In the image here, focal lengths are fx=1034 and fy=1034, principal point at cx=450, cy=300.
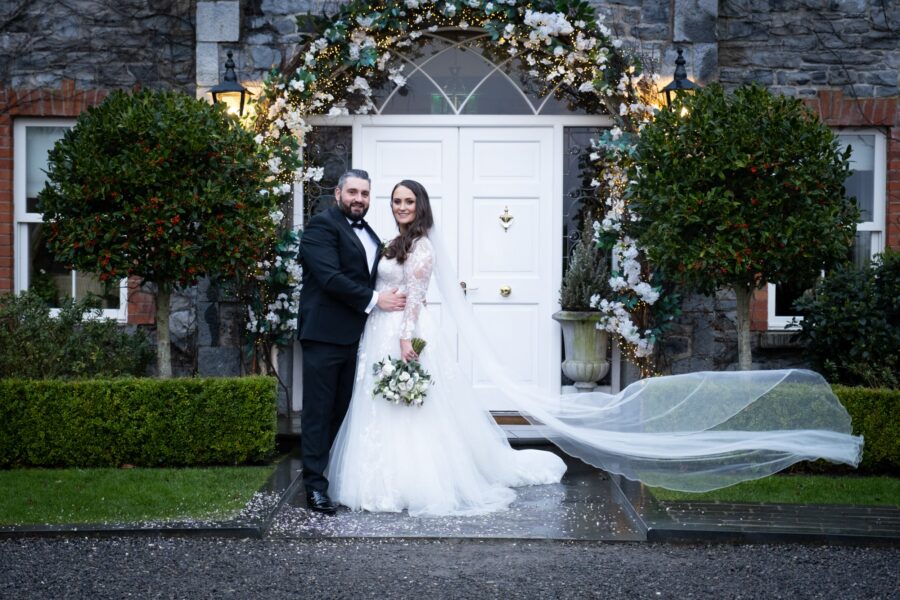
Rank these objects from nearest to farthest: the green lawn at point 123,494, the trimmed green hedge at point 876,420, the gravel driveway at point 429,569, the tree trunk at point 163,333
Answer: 1. the gravel driveway at point 429,569
2. the green lawn at point 123,494
3. the trimmed green hedge at point 876,420
4. the tree trunk at point 163,333

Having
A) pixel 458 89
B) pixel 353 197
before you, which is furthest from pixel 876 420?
pixel 458 89

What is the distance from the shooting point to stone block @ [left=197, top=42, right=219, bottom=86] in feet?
27.0

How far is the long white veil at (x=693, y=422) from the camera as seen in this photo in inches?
230

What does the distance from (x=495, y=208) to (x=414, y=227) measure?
2.81 metres

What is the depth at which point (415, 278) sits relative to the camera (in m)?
6.10

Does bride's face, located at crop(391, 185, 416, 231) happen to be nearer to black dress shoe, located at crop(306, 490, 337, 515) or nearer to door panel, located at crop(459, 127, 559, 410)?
black dress shoe, located at crop(306, 490, 337, 515)

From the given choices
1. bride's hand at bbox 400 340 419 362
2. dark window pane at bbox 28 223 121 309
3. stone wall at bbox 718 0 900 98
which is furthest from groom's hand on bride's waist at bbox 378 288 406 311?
stone wall at bbox 718 0 900 98

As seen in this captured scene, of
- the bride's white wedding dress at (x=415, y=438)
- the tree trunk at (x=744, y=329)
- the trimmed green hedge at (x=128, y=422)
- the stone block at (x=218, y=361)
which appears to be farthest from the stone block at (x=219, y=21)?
the tree trunk at (x=744, y=329)

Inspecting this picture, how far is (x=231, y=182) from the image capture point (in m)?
7.16

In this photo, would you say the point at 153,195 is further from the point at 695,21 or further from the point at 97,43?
the point at 695,21

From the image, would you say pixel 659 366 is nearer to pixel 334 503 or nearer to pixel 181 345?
pixel 334 503

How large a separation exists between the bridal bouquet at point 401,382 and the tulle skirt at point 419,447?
0.32ft

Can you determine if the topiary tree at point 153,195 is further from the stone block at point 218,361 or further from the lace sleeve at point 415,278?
the lace sleeve at point 415,278

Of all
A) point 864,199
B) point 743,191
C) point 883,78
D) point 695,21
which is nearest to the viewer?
point 743,191
